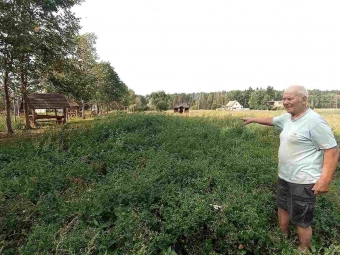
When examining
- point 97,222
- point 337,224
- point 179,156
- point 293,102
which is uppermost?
point 293,102

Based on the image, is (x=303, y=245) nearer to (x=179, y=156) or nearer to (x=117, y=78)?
(x=179, y=156)

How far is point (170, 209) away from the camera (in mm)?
3318

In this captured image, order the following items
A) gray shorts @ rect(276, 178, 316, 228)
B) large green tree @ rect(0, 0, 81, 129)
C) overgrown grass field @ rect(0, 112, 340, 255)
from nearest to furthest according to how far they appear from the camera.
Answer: gray shorts @ rect(276, 178, 316, 228) → overgrown grass field @ rect(0, 112, 340, 255) → large green tree @ rect(0, 0, 81, 129)

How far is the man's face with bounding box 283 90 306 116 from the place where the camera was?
2.68m

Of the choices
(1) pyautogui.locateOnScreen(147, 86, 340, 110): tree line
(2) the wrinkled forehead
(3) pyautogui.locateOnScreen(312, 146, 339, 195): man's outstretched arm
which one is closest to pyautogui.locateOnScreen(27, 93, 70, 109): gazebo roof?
(2) the wrinkled forehead

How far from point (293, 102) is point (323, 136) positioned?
51 centimetres

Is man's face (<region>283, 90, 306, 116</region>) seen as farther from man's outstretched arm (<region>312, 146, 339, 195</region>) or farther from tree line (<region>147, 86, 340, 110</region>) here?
tree line (<region>147, 86, 340, 110</region>)

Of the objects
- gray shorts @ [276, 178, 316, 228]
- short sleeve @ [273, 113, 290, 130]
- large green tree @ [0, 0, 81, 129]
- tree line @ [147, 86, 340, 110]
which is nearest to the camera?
gray shorts @ [276, 178, 316, 228]

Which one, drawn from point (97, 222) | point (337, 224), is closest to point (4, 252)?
point (97, 222)

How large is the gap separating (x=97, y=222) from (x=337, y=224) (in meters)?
3.65

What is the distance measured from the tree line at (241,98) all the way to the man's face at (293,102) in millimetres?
55829

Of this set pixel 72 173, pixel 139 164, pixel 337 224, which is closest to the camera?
pixel 337 224

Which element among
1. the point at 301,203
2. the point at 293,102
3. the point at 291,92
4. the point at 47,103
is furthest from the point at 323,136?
the point at 47,103

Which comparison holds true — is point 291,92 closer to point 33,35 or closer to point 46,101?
point 33,35
